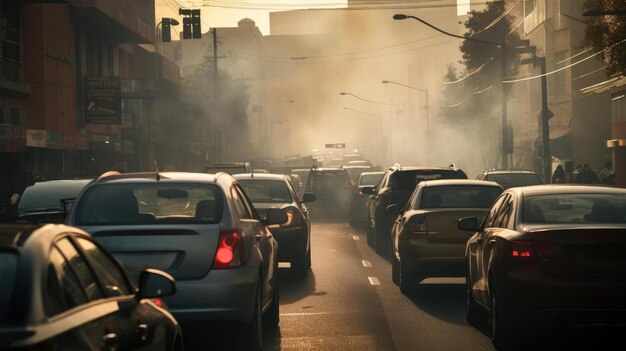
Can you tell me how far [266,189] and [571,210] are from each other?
8723mm

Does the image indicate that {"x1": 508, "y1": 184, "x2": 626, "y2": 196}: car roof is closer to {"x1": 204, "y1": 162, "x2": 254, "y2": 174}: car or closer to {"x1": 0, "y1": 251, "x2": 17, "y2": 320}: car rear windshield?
{"x1": 0, "y1": 251, "x2": 17, "y2": 320}: car rear windshield

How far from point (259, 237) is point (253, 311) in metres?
1.12

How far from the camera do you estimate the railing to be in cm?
4362

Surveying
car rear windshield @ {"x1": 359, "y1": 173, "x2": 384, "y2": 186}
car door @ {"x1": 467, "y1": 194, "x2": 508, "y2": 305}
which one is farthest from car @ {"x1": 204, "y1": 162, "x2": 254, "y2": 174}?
car door @ {"x1": 467, "y1": 194, "x2": 508, "y2": 305}

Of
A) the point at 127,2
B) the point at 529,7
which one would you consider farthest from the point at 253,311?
the point at 529,7

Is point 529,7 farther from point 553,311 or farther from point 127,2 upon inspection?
point 553,311

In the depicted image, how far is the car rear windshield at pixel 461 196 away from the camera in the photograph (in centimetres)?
1577

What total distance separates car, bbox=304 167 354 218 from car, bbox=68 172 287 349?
1169 inches

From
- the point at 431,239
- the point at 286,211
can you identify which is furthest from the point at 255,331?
the point at 286,211

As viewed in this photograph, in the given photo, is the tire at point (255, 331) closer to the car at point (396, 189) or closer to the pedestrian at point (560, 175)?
the car at point (396, 189)

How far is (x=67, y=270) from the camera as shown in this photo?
16.5 ft

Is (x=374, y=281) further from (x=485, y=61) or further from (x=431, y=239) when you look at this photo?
(x=485, y=61)

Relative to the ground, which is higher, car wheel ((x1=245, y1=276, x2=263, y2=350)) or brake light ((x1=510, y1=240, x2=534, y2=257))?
brake light ((x1=510, y1=240, x2=534, y2=257))

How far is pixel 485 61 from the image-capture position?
284ft
